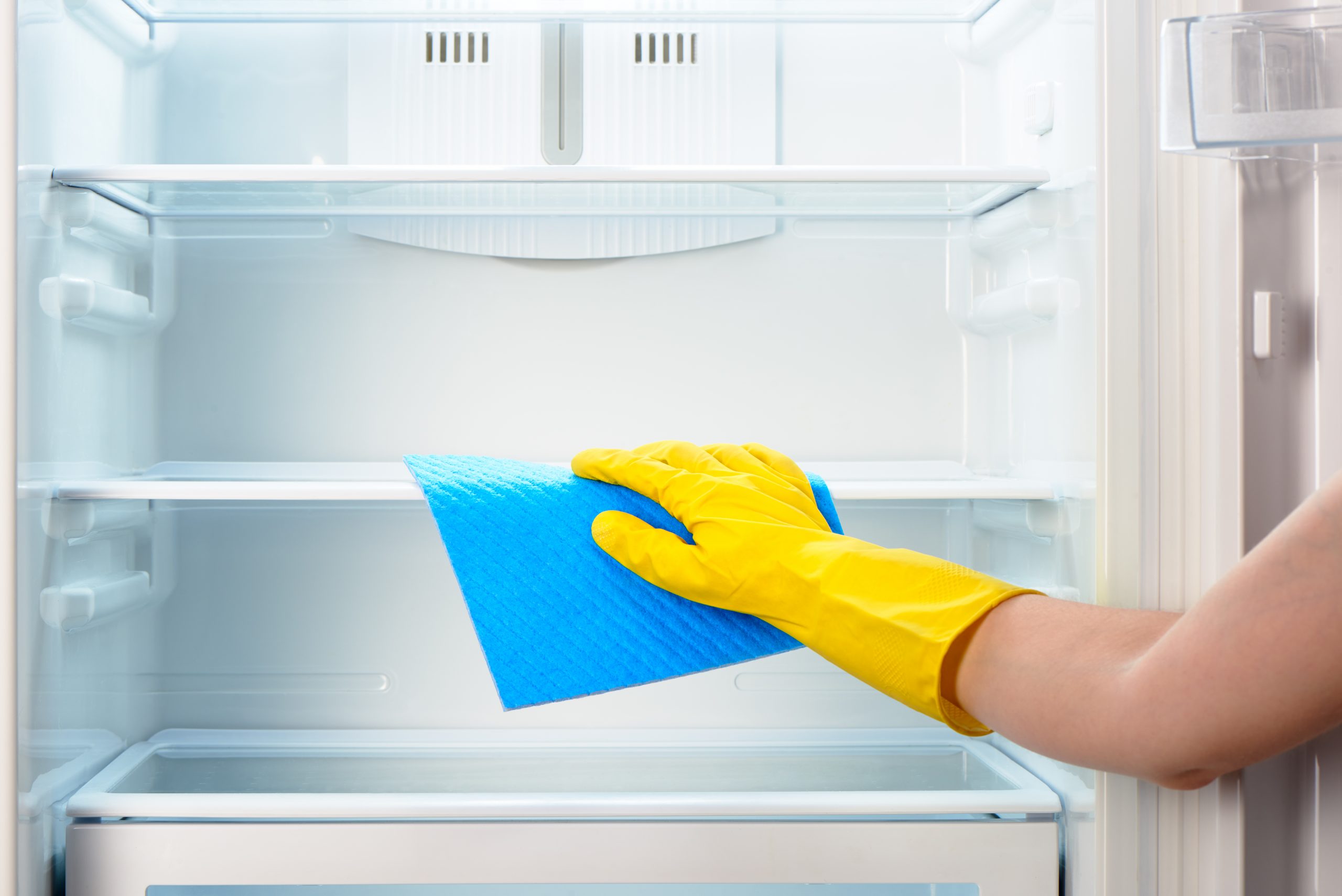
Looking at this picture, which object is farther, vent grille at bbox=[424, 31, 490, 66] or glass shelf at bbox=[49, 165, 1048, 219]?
vent grille at bbox=[424, 31, 490, 66]

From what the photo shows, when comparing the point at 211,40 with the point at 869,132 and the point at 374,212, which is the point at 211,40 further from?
the point at 869,132

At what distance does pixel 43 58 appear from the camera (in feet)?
3.05

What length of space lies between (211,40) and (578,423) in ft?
2.25

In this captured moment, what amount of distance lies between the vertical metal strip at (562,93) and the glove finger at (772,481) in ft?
1.65

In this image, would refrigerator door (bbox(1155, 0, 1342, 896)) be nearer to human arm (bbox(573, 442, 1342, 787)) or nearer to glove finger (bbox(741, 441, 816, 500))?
human arm (bbox(573, 442, 1342, 787))

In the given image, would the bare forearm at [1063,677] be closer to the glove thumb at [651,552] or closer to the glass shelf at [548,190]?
the glove thumb at [651,552]

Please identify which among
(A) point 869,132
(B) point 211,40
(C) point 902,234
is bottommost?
(C) point 902,234

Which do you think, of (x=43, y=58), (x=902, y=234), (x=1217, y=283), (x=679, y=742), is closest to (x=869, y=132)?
(x=902, y=234)

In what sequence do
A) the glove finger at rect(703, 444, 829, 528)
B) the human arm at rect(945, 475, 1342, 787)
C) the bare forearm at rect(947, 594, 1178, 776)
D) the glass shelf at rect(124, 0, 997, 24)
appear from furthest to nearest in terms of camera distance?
the glass shelf at rect(124, 0, 997, 24), the glove finger at rect(703, 444, 829, 528), the bare forearm at rect(947, 594, 1178, 776), the human arm at rect(945, 475, 1342, 787)

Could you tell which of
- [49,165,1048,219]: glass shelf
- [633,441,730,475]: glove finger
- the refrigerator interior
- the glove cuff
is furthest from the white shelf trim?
the glove cuff

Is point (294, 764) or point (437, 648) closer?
point (294, 764)

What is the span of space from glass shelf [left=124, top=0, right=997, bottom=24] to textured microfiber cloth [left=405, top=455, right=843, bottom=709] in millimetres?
624

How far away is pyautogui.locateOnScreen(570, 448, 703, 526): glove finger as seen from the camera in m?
0.88

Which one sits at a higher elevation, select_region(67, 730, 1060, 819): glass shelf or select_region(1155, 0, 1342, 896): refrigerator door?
select_region(1155, 0, 1342, 896): refrigerator door
